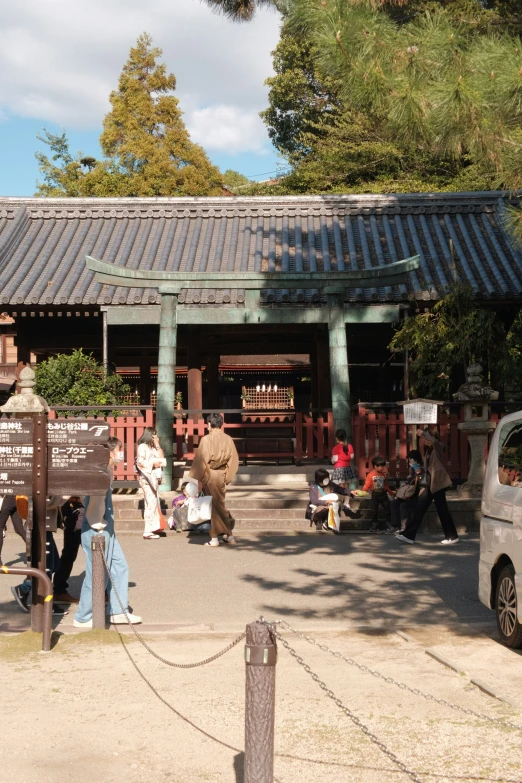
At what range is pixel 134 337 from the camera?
20.0 m

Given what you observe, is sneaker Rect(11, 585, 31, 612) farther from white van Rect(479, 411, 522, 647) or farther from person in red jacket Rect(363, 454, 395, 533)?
person in red jacket Rect(363, 454, 395, 533)

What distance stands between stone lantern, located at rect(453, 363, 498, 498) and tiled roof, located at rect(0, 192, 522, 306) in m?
3.51

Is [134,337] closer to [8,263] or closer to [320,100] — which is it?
[8,263]

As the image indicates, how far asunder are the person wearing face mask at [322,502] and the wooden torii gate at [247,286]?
1.71 metres

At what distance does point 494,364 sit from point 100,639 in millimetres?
11492

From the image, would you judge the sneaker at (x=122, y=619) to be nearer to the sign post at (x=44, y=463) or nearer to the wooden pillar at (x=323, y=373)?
the sign post at (x=44, y=463)

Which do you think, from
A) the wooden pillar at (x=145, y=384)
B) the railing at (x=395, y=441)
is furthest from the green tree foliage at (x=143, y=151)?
the railing at (x=395, y=441)

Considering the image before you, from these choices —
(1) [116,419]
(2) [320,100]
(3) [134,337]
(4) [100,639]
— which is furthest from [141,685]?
(2) [320,100]

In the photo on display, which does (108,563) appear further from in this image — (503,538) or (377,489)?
(377,489)

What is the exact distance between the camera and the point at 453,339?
17.1m

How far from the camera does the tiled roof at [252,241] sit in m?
18.4

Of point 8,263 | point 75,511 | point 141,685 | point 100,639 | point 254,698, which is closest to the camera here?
point 254,698

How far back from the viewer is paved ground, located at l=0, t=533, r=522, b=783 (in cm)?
479

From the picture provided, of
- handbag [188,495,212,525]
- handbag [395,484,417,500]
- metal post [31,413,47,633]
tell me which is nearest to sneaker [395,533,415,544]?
handbag [395,484,417,500]
